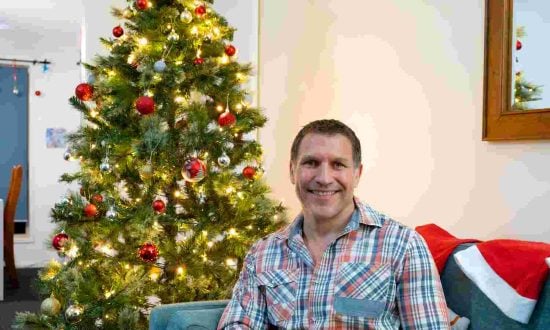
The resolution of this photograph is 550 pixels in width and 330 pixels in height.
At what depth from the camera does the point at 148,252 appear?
7.24 feet

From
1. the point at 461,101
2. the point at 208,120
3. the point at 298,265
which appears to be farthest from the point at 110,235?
the point at 461,101

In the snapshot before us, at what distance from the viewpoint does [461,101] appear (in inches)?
82.9

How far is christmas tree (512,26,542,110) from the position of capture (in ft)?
5.91

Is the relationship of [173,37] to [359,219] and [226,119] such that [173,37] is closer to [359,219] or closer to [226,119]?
[226,119]

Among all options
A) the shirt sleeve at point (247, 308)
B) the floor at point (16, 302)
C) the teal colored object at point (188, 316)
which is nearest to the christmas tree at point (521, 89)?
the shirt sleeve at point (247, 308)

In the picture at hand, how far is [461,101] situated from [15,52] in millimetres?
6010

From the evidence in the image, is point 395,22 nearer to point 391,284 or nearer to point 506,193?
point 506,193

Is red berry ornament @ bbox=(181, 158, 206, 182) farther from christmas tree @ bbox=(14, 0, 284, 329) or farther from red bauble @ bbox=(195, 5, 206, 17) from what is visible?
red bauble @ bbox=(195, 5, 206, 17)

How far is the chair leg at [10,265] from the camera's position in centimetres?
457

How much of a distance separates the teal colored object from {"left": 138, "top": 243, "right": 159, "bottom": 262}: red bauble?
0.61 m

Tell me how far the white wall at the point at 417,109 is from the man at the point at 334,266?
0.66m

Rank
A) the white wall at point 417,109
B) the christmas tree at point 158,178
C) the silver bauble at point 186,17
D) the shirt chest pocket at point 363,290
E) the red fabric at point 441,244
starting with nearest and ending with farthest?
the shirt chest pocket at point 363,290 → the red fabric at point 441,244 → the white wall at point 417,109 → the christmas tree at point 158,178 → the silver bauble at point 186,17

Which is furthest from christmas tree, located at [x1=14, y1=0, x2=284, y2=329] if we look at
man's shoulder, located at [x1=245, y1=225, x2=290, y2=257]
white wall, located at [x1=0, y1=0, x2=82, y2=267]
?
white wall, located at [x1=0, y1=0, x2=82, y2=267]

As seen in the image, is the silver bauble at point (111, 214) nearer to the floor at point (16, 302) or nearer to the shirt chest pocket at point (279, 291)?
the shirt chest pocket at point (279, 291)
